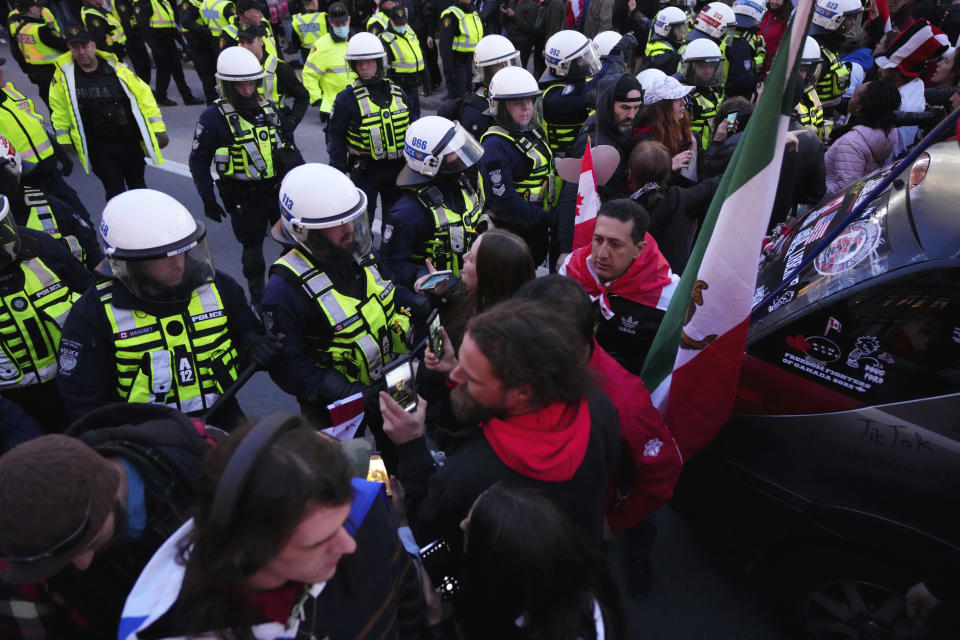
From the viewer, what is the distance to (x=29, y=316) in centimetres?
295

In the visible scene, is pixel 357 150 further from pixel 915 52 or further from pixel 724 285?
pixel 915 52

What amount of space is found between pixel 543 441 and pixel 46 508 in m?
1.30

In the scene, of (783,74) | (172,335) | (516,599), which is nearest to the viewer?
(516,599)

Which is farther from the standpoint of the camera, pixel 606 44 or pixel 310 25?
pixel 310 25

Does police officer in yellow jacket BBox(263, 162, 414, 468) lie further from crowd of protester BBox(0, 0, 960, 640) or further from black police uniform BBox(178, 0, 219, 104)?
black police uniform BBox(178, 0, 219, 104)

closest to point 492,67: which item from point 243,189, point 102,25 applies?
point 243,189

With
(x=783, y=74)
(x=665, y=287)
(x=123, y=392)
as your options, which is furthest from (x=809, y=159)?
(x=123, y=392)

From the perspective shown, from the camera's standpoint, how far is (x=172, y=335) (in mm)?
2734

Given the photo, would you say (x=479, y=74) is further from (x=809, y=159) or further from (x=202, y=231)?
(x=202, y=231)

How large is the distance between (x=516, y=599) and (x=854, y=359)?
68.2 inches

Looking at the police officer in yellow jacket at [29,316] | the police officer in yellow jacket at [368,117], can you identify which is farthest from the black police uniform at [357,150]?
the police officer in yellow jacket at [29,316]

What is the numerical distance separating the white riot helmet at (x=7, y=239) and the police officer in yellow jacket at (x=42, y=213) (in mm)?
880

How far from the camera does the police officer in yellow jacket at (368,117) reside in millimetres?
5895

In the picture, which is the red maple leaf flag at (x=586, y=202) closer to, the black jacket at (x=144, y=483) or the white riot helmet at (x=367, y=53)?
the black jacket at (x=144, y=483)
